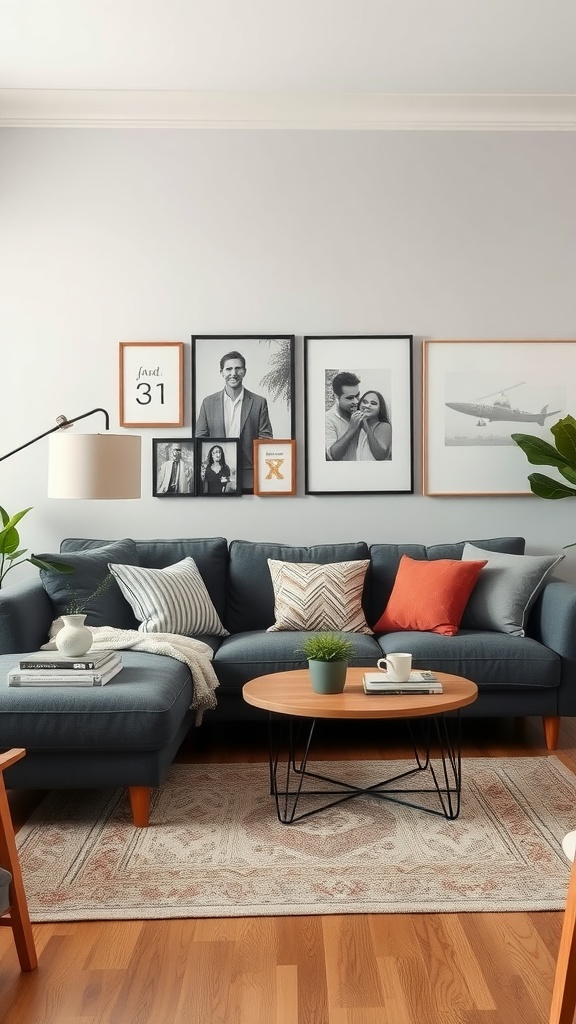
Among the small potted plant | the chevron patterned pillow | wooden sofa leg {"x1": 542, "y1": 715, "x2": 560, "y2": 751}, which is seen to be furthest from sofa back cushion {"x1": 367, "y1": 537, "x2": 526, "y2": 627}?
the small potted plant

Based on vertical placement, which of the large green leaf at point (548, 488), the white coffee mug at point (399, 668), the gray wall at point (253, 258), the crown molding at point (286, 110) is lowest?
the white coffee mug at point (399, 668)

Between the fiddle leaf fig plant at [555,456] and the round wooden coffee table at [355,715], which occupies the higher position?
the fiddle leaf fig plant at [555,456]

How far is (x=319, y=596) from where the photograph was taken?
430cm

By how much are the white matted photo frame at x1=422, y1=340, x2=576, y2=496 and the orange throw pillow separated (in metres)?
0.68

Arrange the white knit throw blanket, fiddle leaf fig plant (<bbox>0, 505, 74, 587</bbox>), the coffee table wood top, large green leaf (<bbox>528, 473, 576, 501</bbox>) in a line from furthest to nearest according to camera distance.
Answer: large green leaf (<bbox>528, 473, 576, 501</bbox>), fiddle leaf fig plant (<bbox>0, 505, 74, 587</bbox>), the white knit throw blanket, the coffee table wood top

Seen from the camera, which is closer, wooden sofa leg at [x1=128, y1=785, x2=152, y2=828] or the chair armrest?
wooden sofa leg at [x1=128, y1=785, x2=152, y2=828]

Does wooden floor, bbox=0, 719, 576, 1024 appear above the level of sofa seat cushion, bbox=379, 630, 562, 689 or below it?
below

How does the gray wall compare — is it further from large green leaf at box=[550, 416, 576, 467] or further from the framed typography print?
large green leaf at box=[550, 416, 576, 467]

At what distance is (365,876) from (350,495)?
99.4 inches

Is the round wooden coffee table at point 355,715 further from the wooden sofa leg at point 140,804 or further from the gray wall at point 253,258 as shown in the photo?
the gray wall at point 253,258

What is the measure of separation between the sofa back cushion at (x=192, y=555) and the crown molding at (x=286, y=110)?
7.24 feet

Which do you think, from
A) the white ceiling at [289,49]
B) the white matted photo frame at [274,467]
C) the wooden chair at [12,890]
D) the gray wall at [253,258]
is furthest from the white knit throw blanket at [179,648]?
the white ceiling at [289,49]

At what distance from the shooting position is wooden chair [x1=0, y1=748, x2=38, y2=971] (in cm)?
205

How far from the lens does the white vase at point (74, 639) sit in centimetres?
319
